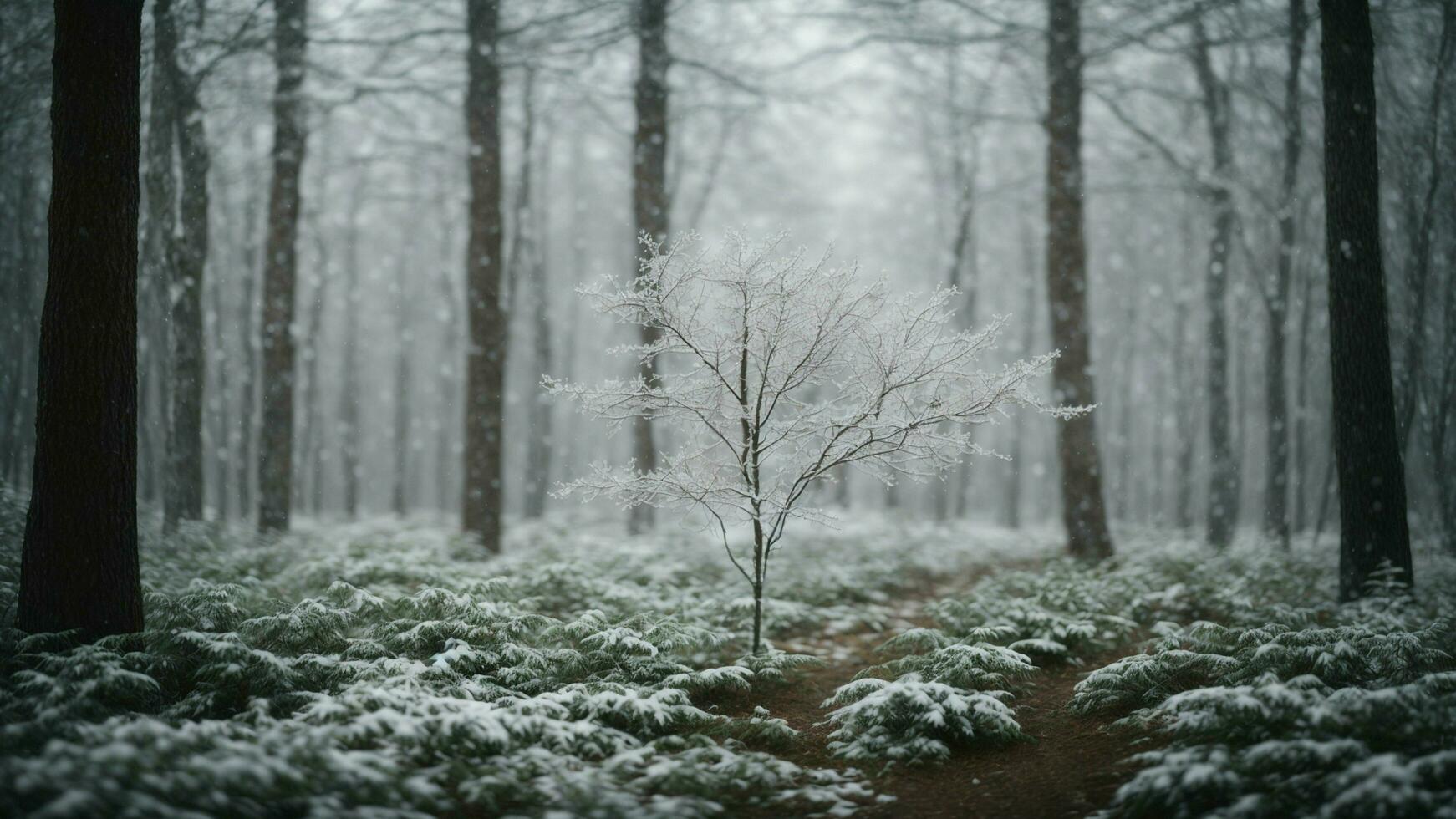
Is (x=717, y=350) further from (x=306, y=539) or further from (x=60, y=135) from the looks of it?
(x=306, y=539)

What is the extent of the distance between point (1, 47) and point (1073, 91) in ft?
59.3

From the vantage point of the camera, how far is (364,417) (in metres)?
36.6

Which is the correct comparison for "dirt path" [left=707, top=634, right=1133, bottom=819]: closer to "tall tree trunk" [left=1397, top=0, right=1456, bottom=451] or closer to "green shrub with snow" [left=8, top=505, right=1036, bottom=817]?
"green shrub with snow" [left=8, top=505, right=1036, bottom=817]

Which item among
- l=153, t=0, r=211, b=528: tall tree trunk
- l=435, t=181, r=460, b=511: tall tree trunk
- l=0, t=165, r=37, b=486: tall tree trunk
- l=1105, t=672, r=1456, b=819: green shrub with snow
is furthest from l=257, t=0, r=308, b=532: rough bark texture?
l=1105, t=672, r=1456, b=819: green shrub with snow

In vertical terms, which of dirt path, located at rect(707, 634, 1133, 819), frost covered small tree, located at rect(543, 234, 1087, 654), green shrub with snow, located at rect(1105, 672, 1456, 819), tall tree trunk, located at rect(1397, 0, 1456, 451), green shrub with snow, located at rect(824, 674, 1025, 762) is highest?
tall tree trunk, located at rect(1397, 0, 1456, 451)

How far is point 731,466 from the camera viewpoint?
6.63 m

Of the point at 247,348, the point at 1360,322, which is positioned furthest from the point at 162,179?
the point at 1360,322

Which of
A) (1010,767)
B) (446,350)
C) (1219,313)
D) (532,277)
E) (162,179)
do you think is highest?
(532,277)

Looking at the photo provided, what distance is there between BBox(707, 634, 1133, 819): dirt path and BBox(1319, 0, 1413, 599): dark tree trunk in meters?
4.22

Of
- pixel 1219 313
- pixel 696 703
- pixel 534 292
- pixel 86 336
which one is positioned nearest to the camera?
pixel 86 336

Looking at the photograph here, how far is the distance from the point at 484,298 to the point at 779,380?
6377 mm

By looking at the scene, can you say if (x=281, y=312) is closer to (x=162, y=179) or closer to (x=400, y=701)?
(x=162, y=179)

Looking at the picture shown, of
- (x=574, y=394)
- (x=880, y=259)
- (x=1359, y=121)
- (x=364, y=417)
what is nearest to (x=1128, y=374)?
(x=880, y=259)

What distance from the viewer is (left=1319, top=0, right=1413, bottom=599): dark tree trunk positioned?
25.0 ft
